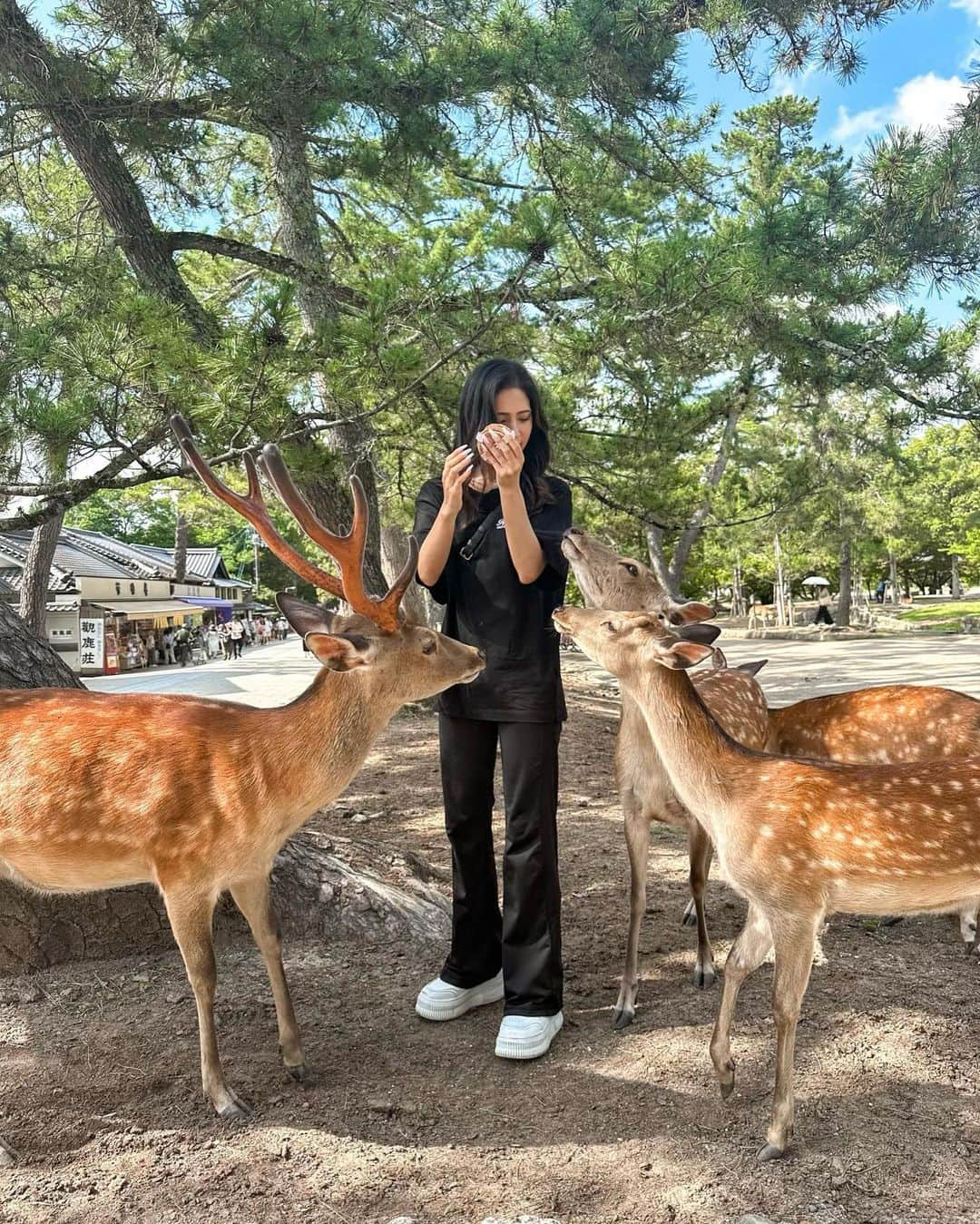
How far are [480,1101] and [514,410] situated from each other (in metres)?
1.91

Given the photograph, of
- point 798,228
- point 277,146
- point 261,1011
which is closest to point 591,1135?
point 261,1011

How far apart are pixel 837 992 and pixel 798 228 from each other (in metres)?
4.35

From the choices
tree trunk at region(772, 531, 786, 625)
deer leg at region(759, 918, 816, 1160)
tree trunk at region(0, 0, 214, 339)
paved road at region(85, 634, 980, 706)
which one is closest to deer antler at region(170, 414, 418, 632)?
deer leg at region(759, 918, 816, 1160)

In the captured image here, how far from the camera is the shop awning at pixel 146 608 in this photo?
2696 centimetres

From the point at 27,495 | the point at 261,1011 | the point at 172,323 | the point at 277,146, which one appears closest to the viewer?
the point at 261,1011

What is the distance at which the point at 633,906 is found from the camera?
3125mm

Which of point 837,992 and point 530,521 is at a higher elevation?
point 530,521

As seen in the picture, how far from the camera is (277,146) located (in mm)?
6836

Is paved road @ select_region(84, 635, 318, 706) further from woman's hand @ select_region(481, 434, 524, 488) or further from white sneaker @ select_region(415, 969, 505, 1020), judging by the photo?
woman's hand @ select_region(481, 434, 524, 488)

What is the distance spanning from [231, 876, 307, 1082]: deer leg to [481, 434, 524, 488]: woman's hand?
130cm

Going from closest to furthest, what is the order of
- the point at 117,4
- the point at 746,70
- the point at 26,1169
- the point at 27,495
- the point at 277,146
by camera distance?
the point at 26,1169 → the point at 27,495 → the point at 117,4 → the point at 746,70 → the point at 277,146

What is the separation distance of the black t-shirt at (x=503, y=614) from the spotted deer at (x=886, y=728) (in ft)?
5.13

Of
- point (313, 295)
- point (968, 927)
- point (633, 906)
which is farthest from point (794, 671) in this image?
point (633, 906)

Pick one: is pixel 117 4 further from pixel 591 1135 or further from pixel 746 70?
pixel 591 1135
